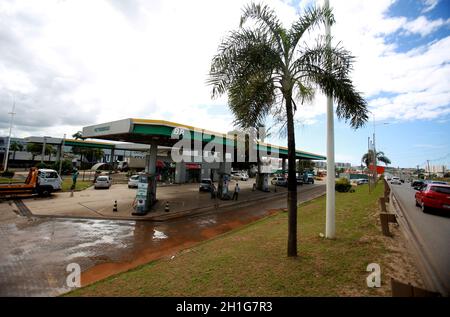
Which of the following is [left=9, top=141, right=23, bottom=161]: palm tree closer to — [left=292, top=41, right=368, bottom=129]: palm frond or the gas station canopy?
the gas station canopy

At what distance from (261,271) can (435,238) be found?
269 inches

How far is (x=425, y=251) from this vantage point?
21.2ft

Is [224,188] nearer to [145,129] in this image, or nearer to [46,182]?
[145,129]

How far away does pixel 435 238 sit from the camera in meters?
7.73

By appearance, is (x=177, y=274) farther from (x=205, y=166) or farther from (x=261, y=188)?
(x=205, y=166)

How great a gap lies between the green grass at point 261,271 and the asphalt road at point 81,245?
4.13ft

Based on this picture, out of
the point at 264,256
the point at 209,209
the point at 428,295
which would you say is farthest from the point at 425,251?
the point at 209,209

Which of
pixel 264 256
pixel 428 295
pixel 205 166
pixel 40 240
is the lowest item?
pixel 40 240

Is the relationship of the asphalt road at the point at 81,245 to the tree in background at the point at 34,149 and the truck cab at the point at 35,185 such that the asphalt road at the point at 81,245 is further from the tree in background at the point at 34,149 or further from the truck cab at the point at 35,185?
the tree in background at the point at 34,149

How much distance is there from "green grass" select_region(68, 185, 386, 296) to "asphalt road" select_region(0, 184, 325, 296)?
4.13ft
